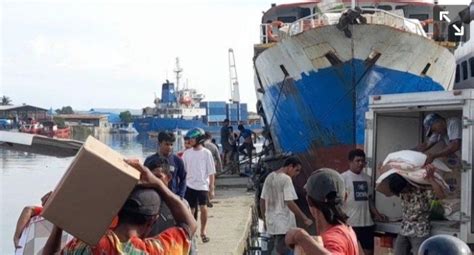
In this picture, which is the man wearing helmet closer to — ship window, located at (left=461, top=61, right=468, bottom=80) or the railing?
the railing

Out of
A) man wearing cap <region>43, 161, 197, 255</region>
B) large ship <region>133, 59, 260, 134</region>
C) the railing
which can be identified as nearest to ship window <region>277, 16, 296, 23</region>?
the railing

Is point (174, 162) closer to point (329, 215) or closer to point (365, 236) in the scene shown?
point (365, 236)

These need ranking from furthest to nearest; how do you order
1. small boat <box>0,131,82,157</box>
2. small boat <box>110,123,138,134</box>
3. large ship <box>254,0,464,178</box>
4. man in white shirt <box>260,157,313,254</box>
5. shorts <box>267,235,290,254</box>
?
small boat <box>110,123,138,134</box> < large ship <box>254,0,464,178</box> < shorts <box>267,235,290,254</box> < man in white shirt <box>260,157,313,254</box> < small boat <box>0,131,82,157</box>

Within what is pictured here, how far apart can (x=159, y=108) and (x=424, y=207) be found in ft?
204

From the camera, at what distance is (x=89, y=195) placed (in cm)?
290

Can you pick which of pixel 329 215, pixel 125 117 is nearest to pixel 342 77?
pixel 329 215

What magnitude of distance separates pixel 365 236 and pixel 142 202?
469cm

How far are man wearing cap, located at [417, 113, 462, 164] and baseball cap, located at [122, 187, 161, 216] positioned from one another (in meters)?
4.20

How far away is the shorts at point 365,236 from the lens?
24.0 feet

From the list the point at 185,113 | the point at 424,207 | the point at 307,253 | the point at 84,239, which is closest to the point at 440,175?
the point at 424,207

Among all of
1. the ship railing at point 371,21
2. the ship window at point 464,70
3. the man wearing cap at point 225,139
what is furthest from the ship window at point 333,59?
the man wearing cap at point 225,139

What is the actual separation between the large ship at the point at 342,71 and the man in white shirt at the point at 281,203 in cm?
482

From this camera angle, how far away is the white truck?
6.21 meters

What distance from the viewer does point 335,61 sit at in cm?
1252
